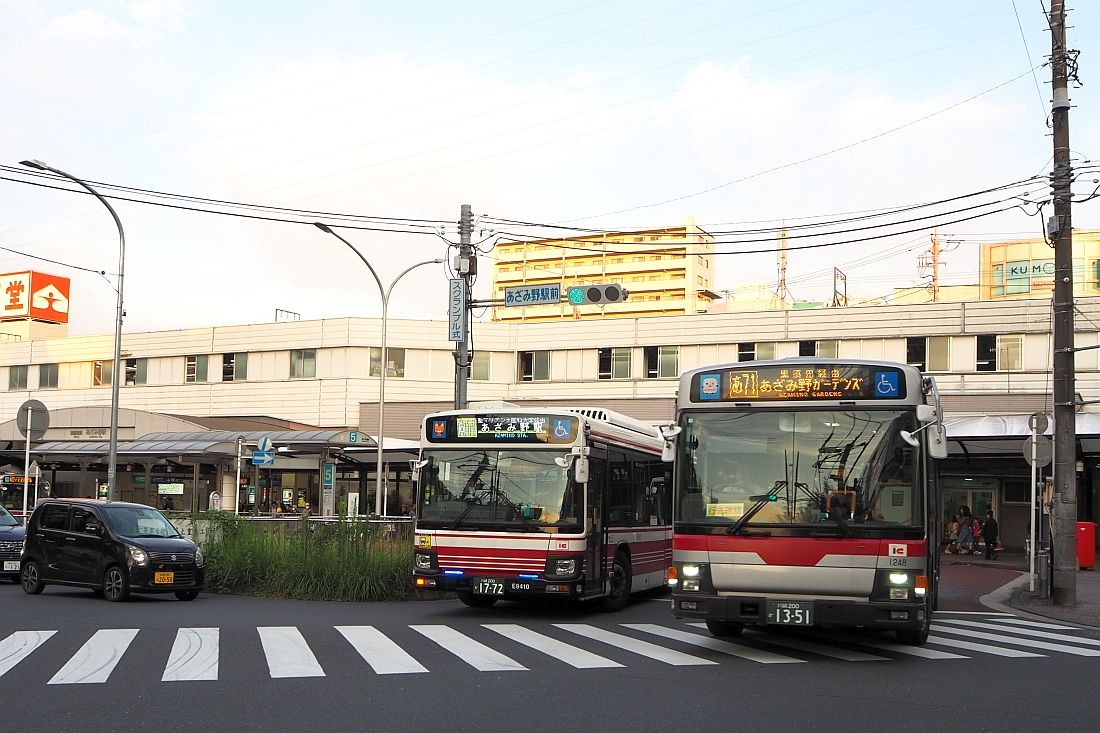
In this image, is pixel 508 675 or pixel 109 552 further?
pixel 109 552

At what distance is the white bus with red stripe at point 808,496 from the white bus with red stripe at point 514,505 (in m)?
3.84

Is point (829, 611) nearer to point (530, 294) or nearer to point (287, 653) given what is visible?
point (287, 653)

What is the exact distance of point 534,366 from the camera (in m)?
57.6

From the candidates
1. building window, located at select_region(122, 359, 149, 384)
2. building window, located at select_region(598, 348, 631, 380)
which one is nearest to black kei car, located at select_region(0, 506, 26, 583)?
building window, located at select_region(598, 348, 631, 380)

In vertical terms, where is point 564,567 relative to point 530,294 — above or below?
below

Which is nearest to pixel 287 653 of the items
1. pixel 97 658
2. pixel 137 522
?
pixel 97 658

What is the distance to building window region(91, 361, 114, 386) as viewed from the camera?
64812mm

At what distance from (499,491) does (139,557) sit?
21.7ft

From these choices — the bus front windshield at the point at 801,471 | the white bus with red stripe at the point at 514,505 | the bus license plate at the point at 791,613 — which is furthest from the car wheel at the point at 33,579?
the bus license plate at the point at 791,613

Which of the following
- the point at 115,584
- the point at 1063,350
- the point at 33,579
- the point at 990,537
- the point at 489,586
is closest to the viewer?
the point at 489,586

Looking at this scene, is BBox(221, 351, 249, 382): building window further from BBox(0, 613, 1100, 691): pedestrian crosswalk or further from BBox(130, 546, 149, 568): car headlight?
BBox(0, 613, 1100, 691): pedestrian crosswalk

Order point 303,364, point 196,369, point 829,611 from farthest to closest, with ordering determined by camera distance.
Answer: point 196,369 → point 303,364 → point 829,611

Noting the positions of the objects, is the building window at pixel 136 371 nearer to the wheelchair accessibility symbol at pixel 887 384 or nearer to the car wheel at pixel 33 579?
the car wheel at pixel 33 579

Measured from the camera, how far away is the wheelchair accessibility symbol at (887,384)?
40.3 feet
